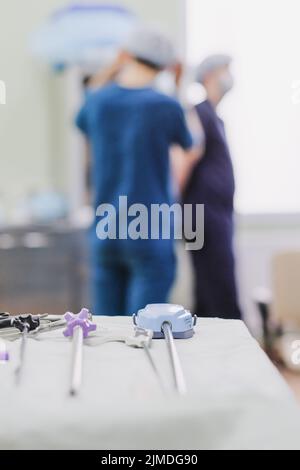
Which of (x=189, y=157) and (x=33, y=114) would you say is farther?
(x=33, y=114)

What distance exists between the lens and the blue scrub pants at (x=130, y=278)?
155 centimetres

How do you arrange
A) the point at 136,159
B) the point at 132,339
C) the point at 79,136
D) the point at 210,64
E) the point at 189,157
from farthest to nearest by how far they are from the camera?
the point at 79,136 → the point at 210,64 → the point at 189,157 → the point at 136,159 → the point at 132,339

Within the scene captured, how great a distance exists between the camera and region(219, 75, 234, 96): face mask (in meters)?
1.72

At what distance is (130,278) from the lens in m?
1.60

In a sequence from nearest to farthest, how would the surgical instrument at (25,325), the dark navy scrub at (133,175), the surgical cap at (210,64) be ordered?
the surgical instrument at (25,325)
the dark navy scrub at (133,175)
the surgical cap at (210,64)

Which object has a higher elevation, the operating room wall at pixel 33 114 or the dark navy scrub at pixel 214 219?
the operating room wall at pixel 33 114

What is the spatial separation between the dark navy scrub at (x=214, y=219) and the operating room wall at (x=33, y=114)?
965mm

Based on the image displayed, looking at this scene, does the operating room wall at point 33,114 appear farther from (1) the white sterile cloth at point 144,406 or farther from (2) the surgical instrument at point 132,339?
(1) the white sterile cloth at point 144,406

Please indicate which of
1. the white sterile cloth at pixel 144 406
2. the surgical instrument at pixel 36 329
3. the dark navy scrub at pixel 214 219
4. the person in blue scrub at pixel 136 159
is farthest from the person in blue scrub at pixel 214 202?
the white sterile cloth at pixel 144 406

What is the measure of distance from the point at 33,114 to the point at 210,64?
1.00 metres

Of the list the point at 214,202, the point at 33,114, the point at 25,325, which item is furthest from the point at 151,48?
the point at 33,114

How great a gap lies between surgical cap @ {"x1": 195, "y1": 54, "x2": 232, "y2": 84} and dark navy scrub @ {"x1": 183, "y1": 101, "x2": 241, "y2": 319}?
0.09m

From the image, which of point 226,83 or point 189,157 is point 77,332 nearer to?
point 189,157

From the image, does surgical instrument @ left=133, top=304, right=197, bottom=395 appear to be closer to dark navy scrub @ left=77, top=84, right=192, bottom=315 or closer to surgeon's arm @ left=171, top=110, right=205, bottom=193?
Result: dark navy scrub @ left=77, top=84, right=192, bottom=315
